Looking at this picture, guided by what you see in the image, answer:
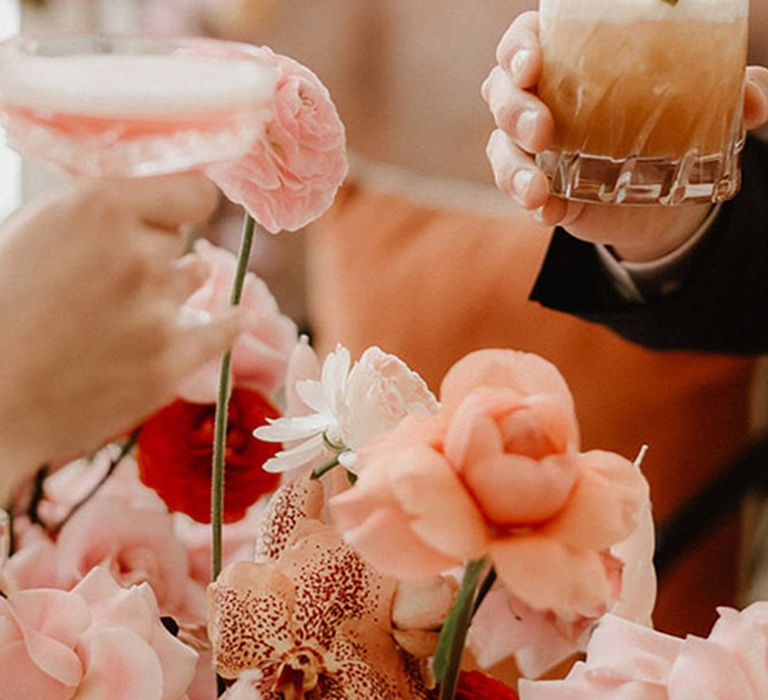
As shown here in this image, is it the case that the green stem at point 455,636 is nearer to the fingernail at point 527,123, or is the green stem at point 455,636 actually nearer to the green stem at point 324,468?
the green stem at point 324,468

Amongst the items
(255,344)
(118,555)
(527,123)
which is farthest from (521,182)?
(118,555)

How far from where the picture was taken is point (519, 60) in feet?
1.96

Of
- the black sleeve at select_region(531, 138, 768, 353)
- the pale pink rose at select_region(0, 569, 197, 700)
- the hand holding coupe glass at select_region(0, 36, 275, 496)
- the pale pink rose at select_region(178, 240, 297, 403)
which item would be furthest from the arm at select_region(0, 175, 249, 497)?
the black sleeve at select_region(531, 138, 768, 353)

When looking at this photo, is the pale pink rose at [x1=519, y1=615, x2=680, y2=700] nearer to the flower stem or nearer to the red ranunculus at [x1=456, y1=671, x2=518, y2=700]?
the red ranunculus at [x1=456, y1=671, x2=518, y2=700]

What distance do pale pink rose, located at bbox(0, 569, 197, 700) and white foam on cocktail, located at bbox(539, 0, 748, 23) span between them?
1.08 feet

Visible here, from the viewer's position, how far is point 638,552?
1.49 feet

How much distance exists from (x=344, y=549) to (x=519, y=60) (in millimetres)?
293

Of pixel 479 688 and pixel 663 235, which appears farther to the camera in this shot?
pixel 663 235

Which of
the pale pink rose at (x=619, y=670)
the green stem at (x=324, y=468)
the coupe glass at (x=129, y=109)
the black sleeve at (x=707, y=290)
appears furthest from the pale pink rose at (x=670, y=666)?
the black sleeve at (x=707, y=290)

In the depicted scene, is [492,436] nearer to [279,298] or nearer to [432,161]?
[432,161]

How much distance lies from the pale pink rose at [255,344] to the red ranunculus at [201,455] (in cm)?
1

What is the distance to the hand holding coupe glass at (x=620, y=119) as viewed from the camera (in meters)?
0.56

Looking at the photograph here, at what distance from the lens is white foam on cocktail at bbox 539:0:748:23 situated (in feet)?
1.82

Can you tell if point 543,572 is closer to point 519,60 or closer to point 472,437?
point 472,437
